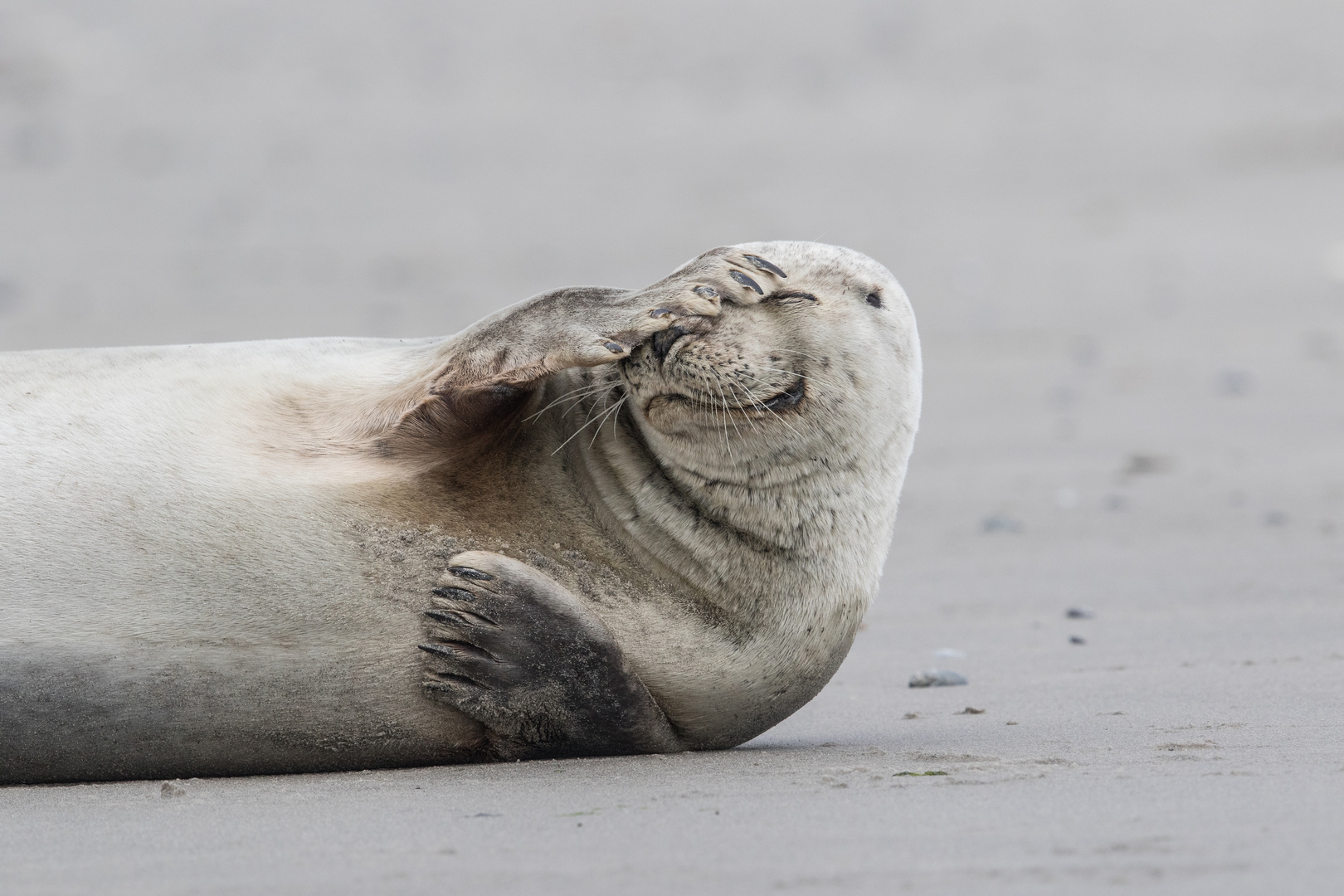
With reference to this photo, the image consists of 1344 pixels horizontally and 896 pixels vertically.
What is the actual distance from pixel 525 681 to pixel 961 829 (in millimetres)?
1106

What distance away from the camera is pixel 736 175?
41.8 ft

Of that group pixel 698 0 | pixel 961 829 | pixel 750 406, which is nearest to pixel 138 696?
pixel 750 406

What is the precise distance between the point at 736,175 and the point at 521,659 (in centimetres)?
989

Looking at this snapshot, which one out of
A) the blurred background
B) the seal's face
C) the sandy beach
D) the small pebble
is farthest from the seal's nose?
the blurred background

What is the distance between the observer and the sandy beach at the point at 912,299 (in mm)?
2445

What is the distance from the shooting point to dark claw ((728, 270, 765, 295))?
11.1 feet

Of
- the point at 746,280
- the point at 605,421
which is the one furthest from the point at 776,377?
the point at 605,421

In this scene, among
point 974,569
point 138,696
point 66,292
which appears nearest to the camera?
point 138,696

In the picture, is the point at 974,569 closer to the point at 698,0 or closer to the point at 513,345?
the point at 513,345

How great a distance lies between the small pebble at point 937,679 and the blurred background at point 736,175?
3568 mm

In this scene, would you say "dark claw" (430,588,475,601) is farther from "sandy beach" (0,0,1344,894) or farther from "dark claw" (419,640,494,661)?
"sandy beach" (0,0,1344,894)

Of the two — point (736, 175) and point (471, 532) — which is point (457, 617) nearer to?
point (471, 532)

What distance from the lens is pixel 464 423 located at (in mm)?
3438

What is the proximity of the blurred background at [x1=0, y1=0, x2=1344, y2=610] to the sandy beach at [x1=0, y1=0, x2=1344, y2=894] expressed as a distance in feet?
0.13
